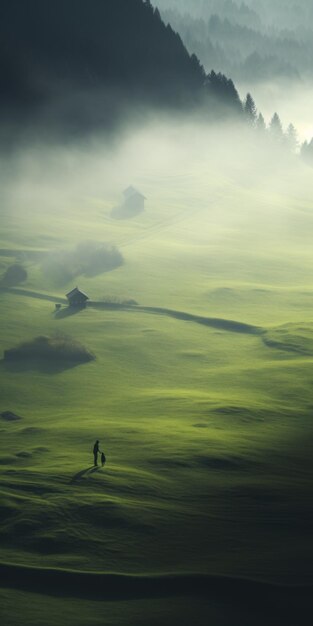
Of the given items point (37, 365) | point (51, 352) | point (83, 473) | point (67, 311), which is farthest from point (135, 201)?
point (83, 473)

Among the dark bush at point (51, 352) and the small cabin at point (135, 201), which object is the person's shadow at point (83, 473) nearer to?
the dark bush at point (51, 352)

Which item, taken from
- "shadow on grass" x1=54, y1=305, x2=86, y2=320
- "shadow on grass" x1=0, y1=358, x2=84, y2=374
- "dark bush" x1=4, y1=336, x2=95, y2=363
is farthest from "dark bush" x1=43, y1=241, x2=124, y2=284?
"shadow on grass" x1=0, y1=358, x2=84, y2=374

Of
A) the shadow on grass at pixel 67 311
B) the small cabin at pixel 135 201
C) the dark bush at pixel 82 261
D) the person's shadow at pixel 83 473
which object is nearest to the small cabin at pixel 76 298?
the shadow on grass at pixel 67 311

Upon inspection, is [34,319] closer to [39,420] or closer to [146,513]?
[39,420]

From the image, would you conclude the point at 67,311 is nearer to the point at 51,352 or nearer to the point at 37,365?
the point at 51,352

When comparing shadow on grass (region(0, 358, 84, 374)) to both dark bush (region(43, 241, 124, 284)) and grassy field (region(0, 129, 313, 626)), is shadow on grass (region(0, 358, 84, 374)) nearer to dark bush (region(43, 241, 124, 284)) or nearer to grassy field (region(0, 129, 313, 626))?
grassy field (region(0, 129, 313, 626))

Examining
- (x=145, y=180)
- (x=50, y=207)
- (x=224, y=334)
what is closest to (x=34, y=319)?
(x=224, y=334)

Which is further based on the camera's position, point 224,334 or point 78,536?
point 224,334
